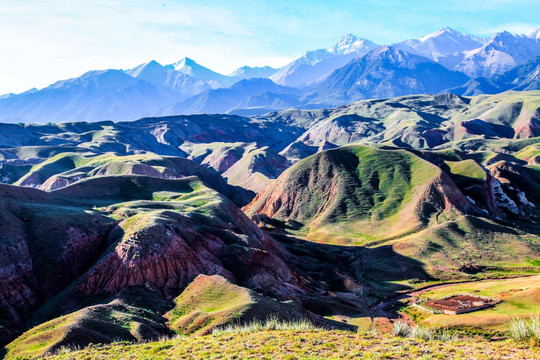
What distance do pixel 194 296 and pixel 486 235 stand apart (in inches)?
2516

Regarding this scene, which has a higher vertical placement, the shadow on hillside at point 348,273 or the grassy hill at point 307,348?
the grassy hill at point 307,348

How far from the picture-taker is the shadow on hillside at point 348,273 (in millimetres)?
58438

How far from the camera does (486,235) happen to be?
284 ft

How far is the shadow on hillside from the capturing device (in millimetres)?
58438

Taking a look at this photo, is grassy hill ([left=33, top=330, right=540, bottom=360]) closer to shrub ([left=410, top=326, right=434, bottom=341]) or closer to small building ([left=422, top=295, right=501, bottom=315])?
shrub ([left=410, top=326, right=434, bottom=341])

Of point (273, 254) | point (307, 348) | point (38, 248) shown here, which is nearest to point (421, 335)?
point (307, 348)

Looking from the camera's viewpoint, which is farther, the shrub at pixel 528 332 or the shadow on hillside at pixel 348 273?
the shadow on hillside at pixel 348 273

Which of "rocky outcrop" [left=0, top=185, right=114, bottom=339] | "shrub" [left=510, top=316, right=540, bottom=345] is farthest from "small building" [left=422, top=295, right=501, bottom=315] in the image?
"rocky outcrop" [left=0, top=185, right=114, bottom=339]

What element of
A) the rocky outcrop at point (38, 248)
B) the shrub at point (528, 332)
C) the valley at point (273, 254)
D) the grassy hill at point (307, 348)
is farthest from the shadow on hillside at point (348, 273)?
the rocky outcrop at point (38, 248)

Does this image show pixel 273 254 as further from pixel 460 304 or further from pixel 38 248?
pixel 38 248

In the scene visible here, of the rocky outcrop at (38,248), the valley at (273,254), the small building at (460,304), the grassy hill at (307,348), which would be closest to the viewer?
the grassy hill at (307,348)

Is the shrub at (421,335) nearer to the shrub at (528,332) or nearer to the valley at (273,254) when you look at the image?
the valley at (273,254)

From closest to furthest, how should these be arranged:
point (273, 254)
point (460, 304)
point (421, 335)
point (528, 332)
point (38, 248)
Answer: point (528, 332), point (421, 335), point (38, 248), point (460, 304), point (273, 254)

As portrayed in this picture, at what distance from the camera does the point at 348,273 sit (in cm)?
7719
